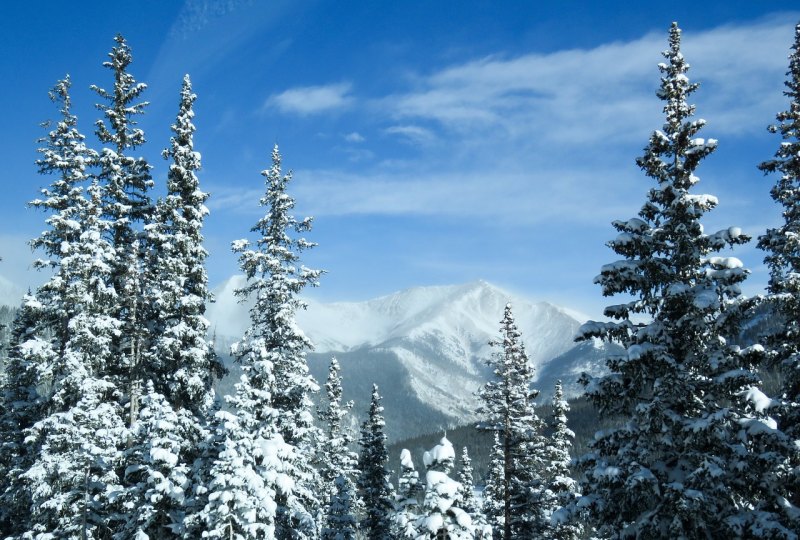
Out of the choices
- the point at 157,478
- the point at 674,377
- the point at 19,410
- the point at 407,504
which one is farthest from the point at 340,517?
the point at 674,377

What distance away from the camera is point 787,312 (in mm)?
15297

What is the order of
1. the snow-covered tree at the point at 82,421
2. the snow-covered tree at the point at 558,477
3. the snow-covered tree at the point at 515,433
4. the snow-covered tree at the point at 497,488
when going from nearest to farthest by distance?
the snow-covered tree at the point at 82,421, the snow-covered tree at the point at 558,477, the snow-covered tree at the point at 515,433, the snow-covered tree at the point at 497,488

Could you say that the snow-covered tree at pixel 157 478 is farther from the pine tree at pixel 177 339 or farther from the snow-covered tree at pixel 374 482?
the snow-covered tree at pixel 374 482

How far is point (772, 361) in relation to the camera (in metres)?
15.6

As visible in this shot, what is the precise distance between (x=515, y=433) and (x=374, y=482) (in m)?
14.4

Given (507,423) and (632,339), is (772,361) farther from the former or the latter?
(507,423)

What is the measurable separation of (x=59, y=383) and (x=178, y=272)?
21.6 ft

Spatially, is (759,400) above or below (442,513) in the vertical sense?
above

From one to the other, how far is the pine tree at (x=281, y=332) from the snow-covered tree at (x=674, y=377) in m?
13.6

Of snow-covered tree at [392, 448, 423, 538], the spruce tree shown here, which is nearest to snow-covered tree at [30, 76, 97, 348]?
the spruce tree

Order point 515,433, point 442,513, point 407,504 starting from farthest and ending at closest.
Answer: point 515,433 < point 407,504 < point 442,513

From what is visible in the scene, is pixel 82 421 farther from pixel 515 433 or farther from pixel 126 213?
pixel 515 433

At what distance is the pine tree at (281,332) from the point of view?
78.5ft

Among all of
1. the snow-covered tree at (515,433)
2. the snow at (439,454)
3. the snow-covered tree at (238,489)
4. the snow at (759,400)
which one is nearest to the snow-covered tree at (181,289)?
the snow-covered tree at (238,489)
